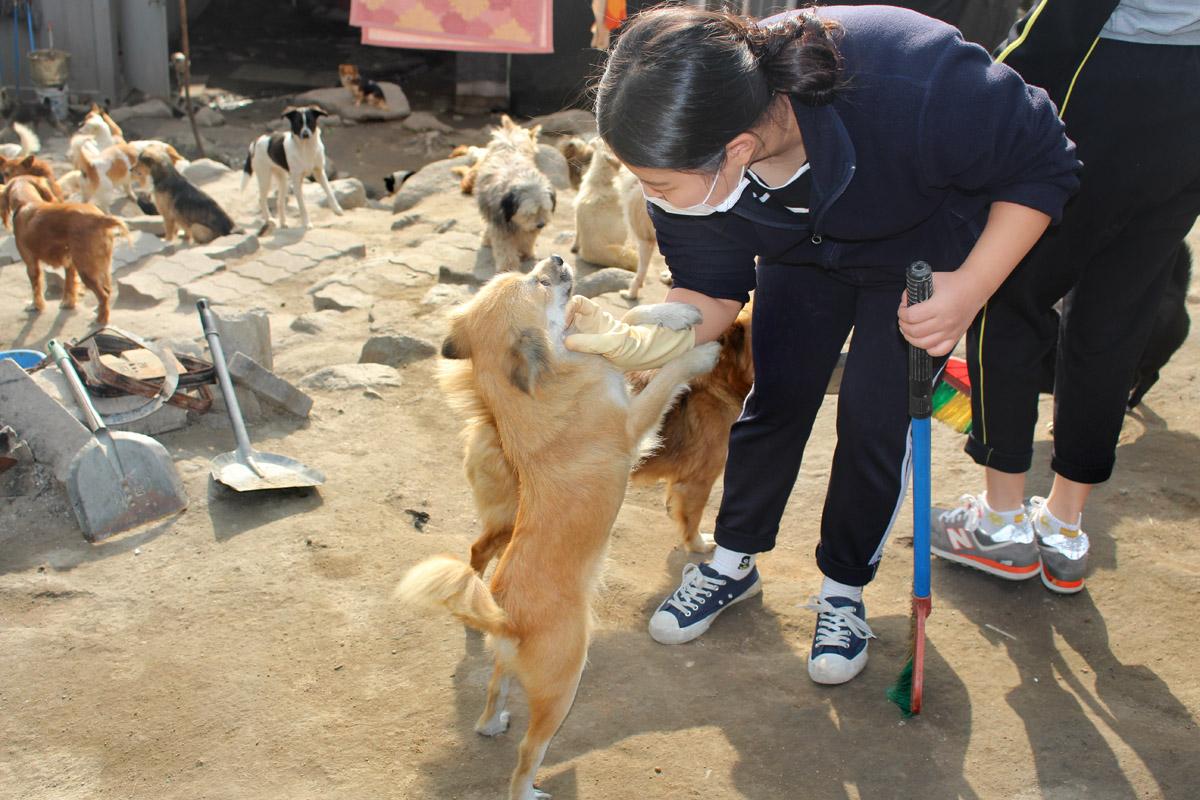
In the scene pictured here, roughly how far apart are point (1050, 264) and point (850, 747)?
153 centimetres

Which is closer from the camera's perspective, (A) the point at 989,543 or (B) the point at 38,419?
(A) the point at 989,543

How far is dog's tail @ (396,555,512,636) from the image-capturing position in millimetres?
1884

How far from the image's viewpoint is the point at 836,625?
8.04ft

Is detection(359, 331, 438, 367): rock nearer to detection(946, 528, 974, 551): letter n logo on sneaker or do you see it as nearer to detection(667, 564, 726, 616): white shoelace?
detection(667, 564, 726, 616): white shoelace

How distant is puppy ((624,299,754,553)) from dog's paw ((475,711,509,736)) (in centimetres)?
107

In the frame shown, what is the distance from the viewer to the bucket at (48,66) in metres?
11.6

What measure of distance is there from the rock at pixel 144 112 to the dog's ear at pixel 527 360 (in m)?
12.6

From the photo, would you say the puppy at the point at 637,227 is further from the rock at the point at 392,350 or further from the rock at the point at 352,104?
the rock at the point at 352,104

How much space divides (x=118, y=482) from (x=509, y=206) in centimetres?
394

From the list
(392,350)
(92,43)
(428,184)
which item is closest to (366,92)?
(92,43)

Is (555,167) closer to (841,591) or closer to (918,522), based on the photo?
(841,591)

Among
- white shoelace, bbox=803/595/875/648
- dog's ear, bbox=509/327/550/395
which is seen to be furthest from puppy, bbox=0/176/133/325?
white shoelace, bbox=803/595/875/648

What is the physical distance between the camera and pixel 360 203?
30.9ft

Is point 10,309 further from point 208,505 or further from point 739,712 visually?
point 739,712
